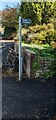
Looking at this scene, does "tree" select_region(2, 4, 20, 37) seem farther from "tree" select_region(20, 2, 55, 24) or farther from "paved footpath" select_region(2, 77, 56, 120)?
"paved footpath" select_region(2, 77, 56, 120)

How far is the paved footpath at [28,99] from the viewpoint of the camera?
20.1 feet

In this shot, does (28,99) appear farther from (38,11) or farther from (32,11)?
(32,11)

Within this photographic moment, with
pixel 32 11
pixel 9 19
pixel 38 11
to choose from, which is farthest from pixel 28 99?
pixel 9 19

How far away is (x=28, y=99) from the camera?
7.11 metres

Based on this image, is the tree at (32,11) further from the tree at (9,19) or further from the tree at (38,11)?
the tree at (9,19)

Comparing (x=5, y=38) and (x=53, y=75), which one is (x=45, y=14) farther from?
(x=5, y=38)

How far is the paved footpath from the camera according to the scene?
611 cm

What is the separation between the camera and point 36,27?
15312mm

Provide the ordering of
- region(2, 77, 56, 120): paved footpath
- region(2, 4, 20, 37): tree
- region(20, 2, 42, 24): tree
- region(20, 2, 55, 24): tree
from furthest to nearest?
1. region(2, 4, 20, 37): tree
2. region(20, 2, 42, 24): tree
3. region(20, 2, 55, 24): tree
4. region(2, 77, 56, 120): paved footpath

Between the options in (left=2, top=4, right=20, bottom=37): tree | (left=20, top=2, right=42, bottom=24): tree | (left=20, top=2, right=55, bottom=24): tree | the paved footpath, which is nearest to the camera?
the paved footpath

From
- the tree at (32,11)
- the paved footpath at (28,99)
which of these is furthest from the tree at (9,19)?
the paved footpath at (28,99)

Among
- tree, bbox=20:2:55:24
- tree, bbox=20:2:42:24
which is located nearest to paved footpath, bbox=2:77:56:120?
tree, bbox=20:2:55:24

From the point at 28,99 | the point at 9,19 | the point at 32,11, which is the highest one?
the point at 32,11

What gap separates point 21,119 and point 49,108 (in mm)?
874
